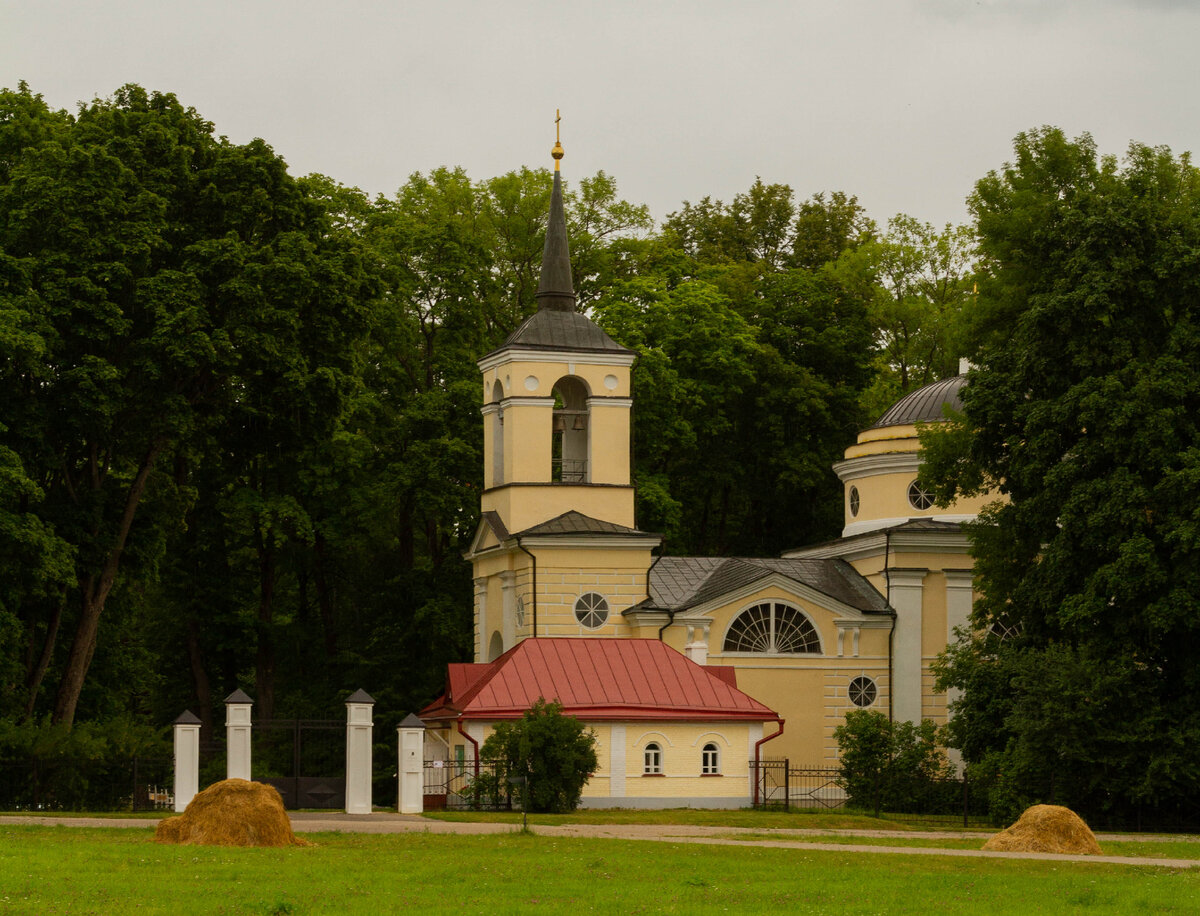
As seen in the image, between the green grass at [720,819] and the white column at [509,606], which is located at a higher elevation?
the white column at [509,606]

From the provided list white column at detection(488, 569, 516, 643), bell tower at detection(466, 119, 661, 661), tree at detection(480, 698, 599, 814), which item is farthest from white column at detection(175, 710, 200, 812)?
white column at detection(488, 569, 516, 643)

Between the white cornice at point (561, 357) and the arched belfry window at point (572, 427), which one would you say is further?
the arched belfry window at point (572, 427)

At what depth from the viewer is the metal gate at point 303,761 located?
1259 inches

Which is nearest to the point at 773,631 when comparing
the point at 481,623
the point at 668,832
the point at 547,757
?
Answer: the point at 481,623

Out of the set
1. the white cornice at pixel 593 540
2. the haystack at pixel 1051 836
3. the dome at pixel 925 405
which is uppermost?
the dome at pixel 925 405

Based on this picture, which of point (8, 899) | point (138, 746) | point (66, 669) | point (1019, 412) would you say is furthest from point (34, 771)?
point (1019, 412)

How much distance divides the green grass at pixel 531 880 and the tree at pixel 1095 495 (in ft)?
32.1

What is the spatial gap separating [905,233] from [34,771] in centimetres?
3868

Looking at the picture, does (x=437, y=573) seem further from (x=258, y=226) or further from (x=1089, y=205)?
(x=1089, y=205)

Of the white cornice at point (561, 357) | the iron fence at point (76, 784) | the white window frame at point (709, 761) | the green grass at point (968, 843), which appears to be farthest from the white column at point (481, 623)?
the green grass at point (968, 843)

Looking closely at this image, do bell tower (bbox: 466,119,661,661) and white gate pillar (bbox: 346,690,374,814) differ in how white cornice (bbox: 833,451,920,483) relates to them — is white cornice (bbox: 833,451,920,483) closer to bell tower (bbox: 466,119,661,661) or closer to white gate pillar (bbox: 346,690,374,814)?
bell tower (bbox: 466,119,661,661)

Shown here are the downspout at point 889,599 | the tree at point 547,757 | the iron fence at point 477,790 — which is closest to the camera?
the tree at point 547,757

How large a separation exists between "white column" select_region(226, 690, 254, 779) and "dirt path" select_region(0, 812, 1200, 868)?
122 centimetres

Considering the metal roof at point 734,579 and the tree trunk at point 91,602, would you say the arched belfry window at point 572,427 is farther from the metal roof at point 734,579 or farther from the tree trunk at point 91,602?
the tree trunk at point 91,602
